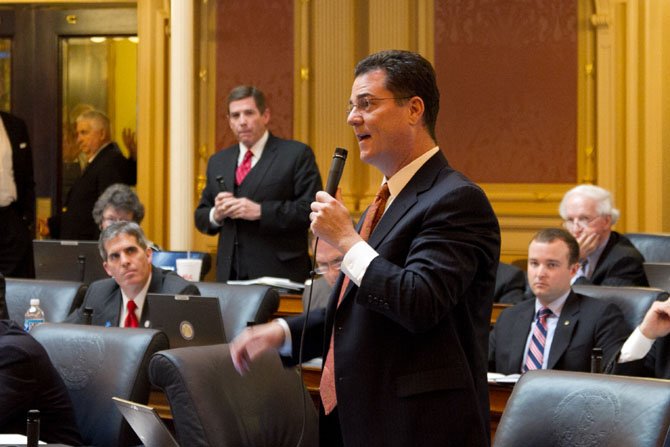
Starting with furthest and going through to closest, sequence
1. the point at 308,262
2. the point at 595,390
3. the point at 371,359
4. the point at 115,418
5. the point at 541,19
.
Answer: the point at 541,19 < the point at 308,262 < the point at 115,418 < the point at 595,390 < the point at 371,359

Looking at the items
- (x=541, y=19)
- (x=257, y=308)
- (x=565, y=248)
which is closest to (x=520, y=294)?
(x=565, y=248)

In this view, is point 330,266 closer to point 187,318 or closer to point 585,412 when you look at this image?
point 187,318

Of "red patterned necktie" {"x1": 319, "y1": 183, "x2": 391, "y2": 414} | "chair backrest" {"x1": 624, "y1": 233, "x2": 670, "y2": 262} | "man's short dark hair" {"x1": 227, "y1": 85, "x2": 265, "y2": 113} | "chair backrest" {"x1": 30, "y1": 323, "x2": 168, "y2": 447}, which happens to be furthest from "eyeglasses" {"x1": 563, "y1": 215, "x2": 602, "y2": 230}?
"red patterned necktie" {"x1": 319, "y1": 183, "x2": 391, "y2": 414}

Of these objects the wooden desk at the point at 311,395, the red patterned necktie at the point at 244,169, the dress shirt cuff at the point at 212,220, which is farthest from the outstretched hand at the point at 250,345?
the red patterned necktie at the point at 244,169

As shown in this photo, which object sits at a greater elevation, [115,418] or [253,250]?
[253,250]

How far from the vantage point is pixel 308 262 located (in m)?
6.48

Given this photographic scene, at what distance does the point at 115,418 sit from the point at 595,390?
163cm

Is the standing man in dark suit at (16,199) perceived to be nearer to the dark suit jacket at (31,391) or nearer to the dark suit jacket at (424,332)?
the dark suit jacket at (31,391)

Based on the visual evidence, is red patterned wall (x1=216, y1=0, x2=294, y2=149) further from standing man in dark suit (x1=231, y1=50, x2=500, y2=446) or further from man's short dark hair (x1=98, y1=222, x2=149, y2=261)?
standing man in dark suit (x1=231, y1=50, x2=500, y2=446)

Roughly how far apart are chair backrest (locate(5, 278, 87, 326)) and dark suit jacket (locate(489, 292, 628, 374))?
192 cm

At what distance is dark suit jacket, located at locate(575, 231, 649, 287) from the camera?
5660mm

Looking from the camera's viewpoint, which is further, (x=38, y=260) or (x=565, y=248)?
(x=38, y=260)

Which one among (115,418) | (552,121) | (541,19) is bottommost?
(115,418)

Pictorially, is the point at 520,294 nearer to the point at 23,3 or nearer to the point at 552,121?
the point at 552,121
